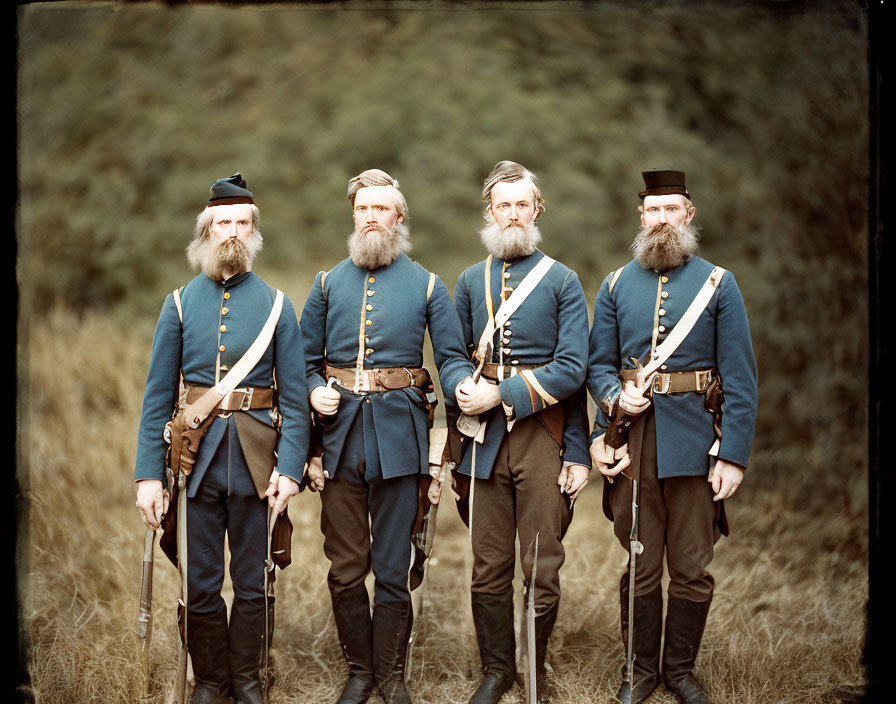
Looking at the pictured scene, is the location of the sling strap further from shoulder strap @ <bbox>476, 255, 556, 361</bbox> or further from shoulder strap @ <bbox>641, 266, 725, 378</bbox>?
shoulder strap @ <bbox>641, 266, 725, 378</bbox>

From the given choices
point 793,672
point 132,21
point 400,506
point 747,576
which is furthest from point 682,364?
point 132,21

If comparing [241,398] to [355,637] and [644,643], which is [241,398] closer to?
[355,637]

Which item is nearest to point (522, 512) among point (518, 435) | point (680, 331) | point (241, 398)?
point (518, 435)

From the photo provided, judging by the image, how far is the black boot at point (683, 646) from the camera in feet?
11.5

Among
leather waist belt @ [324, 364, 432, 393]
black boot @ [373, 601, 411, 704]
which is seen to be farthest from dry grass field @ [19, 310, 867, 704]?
leather waist belt @ [324, 364, 432, 393]

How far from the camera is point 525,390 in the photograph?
3.39 meters

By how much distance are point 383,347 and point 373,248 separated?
0.41 metres

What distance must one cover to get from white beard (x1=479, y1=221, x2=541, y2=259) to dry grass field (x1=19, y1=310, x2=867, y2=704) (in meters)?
1.81

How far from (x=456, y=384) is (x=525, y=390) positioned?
0.28 m

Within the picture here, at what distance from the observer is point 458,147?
6332mm

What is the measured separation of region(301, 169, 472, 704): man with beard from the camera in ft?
11.4

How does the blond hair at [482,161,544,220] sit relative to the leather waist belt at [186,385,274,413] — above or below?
above

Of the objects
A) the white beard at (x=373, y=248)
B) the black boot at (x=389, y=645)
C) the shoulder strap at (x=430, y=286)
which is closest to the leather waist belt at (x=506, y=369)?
the shoulder strap at (x=430, y=286)

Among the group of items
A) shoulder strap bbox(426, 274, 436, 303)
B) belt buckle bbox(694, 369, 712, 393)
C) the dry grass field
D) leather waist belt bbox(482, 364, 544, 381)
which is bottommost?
the dry grass field
